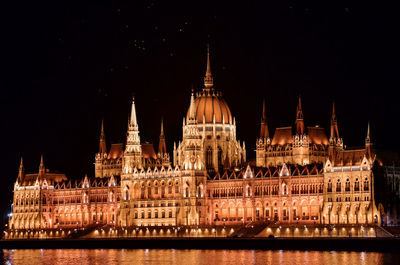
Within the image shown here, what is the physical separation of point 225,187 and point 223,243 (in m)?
21.0

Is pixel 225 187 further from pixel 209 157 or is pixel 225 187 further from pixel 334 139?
pixel 334 139

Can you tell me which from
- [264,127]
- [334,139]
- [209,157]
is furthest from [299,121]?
[209,157]

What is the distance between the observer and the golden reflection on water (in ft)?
419

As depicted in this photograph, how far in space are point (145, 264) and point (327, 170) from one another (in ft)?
131

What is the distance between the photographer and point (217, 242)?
15388cm

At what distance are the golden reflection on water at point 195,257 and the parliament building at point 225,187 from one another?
1644 cm

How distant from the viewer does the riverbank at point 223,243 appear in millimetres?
139375

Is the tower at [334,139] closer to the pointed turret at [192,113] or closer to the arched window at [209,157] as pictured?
the arched window at [209,157]

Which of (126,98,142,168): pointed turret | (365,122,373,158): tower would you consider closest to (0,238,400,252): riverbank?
(365,122,373,158): tower

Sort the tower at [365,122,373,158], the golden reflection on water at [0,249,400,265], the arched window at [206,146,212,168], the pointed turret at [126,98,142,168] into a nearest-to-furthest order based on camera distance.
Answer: the golden reflection on water at [0,249,400,265], the tower at [365,122,373,158], the pointed turret at [126,98,142,168], the arched window at [206,146,212,168]

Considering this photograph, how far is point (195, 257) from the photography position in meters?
137

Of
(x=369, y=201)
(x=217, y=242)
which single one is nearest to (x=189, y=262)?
(x=217, y=242)

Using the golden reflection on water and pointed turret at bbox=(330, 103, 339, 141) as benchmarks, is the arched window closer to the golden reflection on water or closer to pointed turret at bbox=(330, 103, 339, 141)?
pointed turret at bbox=(330, 103, 339, 141)

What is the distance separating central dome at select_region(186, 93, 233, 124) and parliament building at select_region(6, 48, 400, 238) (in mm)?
171
